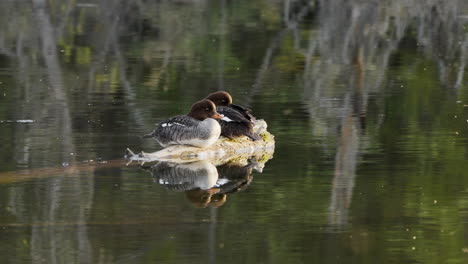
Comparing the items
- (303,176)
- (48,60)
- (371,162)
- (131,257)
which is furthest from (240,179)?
(48,60)

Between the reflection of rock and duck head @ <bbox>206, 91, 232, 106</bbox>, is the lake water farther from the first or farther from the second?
duck head @ <bbox>206, 91, 232, 106</bbox>

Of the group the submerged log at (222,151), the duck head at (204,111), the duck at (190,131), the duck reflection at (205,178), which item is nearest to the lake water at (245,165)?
the duck reflection at (205,178)

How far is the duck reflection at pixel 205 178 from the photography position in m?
10.3

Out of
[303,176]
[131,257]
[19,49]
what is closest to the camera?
[131,257]

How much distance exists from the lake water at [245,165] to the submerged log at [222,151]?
0.21 meters

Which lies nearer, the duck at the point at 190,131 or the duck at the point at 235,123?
the duck at the point at 190,131

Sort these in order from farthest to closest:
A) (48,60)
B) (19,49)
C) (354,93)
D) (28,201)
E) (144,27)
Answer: (144,27) → (19,49) → (48,60) → (354,93) → (28,201)

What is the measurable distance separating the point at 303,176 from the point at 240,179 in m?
0.57

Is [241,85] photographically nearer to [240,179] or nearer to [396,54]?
[396,54]

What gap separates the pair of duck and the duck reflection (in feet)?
0.94

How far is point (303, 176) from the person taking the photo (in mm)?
11070

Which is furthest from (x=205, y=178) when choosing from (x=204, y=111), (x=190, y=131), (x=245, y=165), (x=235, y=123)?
(x=235, y=123)

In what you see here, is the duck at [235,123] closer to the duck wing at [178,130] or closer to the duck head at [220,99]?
the duck head at [220,99]

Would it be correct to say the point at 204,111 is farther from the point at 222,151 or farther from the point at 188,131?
the point at 222,151
